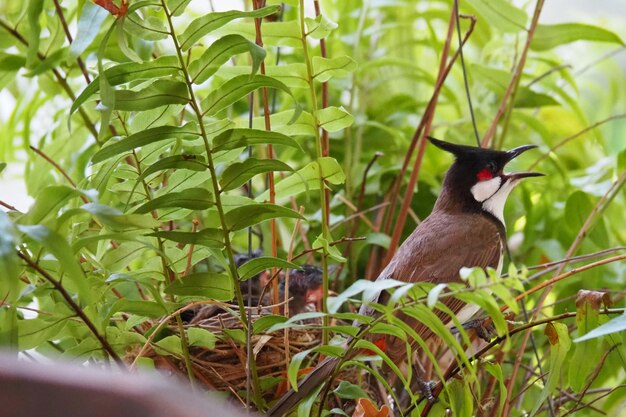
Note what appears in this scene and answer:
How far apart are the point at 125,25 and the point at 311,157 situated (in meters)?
0.78

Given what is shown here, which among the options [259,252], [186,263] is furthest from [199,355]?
[259,252]

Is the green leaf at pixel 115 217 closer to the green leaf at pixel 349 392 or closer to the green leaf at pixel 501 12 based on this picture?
the green leaf at pixel 349 392

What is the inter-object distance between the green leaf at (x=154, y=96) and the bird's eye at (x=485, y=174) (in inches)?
27.4

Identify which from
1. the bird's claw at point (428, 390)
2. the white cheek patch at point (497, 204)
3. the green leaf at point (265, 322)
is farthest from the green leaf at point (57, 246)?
the white cheek patch at point (497, 204)

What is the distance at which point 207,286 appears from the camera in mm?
1045

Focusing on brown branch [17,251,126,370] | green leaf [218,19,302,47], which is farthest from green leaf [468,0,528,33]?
brown branch [17,251,126,370]

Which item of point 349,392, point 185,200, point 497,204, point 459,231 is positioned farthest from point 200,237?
point 497,204

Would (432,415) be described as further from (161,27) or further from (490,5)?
(490,5)

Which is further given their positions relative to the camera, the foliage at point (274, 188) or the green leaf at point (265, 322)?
the green leaf at point (265, 322)

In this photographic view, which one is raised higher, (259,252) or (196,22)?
(196,22)

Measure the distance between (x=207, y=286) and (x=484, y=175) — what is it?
2.21 ft

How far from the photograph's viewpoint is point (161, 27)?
98 cm

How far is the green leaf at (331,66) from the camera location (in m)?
1.06

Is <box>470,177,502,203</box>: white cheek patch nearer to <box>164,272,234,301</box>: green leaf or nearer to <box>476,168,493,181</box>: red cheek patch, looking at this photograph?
<box>476,168,493,181</box>: red cheek patch
